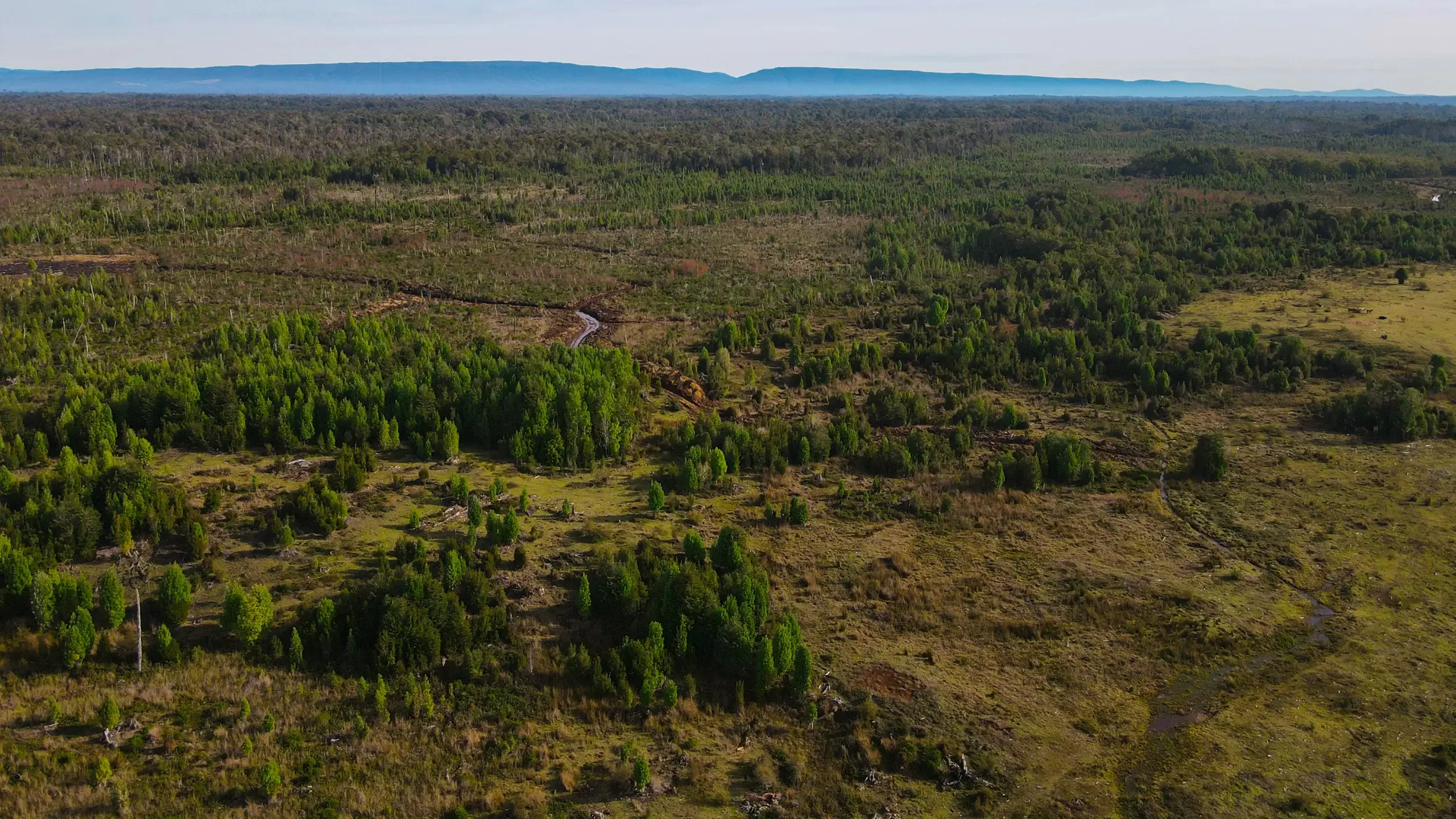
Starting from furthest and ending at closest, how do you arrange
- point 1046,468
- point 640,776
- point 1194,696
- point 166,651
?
1. point 1046,468
2. point 1194,696
3. point 166,651
4. point 640,776

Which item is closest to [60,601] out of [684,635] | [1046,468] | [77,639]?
[77,639]

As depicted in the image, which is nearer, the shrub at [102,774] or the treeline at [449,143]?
the shrub at [102,774]

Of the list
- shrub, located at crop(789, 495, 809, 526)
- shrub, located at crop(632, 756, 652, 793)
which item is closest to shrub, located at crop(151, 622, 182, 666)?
shrub, located at crop(632, 756, 652, 793)

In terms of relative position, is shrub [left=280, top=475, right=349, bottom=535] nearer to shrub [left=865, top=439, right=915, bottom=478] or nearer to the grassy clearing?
shrub [left=865, top=439, right=915, bottom=478]

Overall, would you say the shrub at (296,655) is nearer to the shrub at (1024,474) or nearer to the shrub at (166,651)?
the shrub at (166,651)

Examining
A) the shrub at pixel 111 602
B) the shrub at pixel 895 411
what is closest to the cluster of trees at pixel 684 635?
the shrub at pixel 111 602

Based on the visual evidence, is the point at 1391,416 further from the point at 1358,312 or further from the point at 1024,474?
the point at 1358,312
